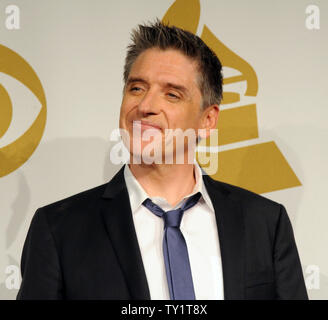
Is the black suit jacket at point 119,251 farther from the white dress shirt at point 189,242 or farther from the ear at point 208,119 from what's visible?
the ear at point 208,119

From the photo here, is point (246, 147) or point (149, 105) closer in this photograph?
point (149, 105)

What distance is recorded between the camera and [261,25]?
1984 millimetres

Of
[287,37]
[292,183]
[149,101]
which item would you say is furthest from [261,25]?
[149,101]

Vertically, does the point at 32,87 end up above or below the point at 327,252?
above

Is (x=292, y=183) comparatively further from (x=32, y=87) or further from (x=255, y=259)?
(x=32, y=87)

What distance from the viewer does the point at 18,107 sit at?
188cm

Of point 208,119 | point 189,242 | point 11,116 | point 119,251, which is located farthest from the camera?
point 11,116

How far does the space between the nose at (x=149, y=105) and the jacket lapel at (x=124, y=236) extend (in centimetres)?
22

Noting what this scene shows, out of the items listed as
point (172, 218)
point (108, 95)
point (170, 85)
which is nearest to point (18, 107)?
point (108, 95)

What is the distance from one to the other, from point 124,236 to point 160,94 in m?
0.42

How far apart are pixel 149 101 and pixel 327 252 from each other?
1.02m

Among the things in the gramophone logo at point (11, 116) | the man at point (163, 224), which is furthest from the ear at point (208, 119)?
the gramophone logo at point (11, 116)

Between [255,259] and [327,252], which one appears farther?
[327,252]

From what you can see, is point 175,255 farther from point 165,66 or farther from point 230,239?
point 165,66
